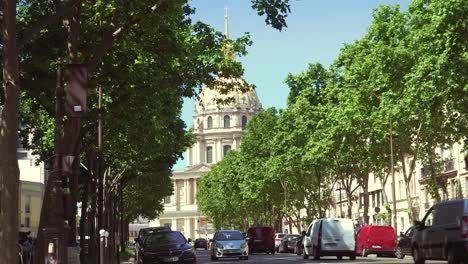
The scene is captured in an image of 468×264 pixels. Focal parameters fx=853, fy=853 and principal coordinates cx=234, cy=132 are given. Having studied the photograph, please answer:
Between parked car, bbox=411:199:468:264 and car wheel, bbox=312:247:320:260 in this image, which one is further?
car wheel, bbox=312:247:320:260

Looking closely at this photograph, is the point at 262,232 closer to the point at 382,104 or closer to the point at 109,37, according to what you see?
the point at 382,104

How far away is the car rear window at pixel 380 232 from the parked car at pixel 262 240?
12.4 m

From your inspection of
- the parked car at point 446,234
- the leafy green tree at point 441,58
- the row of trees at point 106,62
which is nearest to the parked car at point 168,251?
the row of trees at point 106,62

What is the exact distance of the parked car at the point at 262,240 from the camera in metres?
57.6

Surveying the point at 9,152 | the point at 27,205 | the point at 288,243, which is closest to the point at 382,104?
the point at 288,243

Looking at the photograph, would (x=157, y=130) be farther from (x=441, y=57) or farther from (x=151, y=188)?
(x=151, y=188)

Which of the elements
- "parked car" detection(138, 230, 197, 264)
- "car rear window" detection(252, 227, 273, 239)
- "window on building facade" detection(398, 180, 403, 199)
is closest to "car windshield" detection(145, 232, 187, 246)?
"parked car" detection(138, 230, 197, 264)

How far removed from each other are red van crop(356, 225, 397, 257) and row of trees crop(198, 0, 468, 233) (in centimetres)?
161

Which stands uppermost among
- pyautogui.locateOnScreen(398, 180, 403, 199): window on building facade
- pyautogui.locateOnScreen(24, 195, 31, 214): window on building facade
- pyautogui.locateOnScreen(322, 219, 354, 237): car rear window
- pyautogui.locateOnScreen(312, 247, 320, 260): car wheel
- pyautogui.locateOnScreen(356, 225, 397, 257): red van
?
pyautogui.locateOnScreen(398, 180, 403, 199): window on building facade

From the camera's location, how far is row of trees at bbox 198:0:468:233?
3162 centimetres

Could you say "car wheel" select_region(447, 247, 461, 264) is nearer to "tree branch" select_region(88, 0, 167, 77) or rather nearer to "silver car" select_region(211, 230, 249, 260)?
"tree branch" select_region(88, 0, 167, 77)

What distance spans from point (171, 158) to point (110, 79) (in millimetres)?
26170

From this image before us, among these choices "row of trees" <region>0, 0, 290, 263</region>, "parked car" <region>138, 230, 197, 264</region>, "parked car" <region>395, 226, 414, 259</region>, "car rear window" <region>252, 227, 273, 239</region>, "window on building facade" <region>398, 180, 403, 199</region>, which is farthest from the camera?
"window on building facade" <region>398, 180, 403, 199</region>

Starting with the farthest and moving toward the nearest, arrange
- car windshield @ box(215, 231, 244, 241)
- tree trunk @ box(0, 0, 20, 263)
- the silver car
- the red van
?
the red van → car windshield @ box(215, 231, 244, 241) → the silver car → tree trunk @ box(0, 0, 20, 263)
